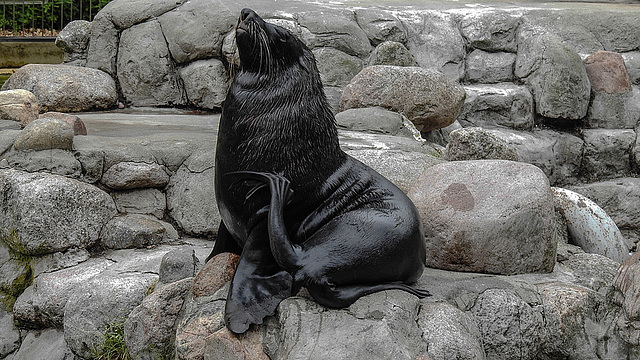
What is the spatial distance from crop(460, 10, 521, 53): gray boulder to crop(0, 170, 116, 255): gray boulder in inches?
263

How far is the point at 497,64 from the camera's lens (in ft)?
33.2

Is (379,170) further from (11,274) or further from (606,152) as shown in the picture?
(606,152)

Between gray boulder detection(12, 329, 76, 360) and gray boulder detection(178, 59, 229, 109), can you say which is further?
gray boulder detection(178, 59, 229, 109)

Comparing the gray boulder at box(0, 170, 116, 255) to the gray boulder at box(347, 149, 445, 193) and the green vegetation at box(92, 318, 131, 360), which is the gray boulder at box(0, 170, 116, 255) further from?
the gray boulder at box(347, 149, 445, 193)

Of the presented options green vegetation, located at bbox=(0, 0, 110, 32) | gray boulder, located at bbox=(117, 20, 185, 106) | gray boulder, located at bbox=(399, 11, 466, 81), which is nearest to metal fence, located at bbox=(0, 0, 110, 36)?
green vegetation, located at bbox=(0, 0, 110, 32)

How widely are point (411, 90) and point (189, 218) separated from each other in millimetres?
3010

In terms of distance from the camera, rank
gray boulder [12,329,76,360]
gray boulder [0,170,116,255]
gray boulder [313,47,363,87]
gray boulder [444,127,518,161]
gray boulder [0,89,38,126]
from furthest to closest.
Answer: gray boulder [313,47,363,87], gray boulder [0,89,38,126], gray boulder [444,127,518,161], gray boulder [0,170,116,255], gray boulder [12,329,76,360]

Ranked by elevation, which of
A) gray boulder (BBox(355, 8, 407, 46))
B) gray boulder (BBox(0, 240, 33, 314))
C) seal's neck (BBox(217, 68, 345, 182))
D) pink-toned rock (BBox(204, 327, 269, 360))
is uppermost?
seal's neck (BBox(217, 68, 345, 182))

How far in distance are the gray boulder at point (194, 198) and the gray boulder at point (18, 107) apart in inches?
61.8

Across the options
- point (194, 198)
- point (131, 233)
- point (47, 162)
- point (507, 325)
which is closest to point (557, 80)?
point (194, 198)

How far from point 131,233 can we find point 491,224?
2.81m

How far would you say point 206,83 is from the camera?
9.30 meters

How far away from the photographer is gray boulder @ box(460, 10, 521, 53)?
33.5 feet

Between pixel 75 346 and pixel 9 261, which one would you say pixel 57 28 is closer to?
pixel 9 261
